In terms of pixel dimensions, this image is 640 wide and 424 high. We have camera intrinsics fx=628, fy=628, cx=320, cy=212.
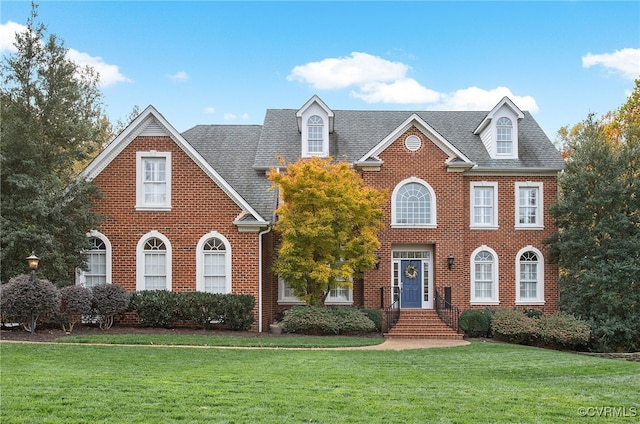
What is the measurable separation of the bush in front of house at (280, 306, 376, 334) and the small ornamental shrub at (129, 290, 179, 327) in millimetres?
3543

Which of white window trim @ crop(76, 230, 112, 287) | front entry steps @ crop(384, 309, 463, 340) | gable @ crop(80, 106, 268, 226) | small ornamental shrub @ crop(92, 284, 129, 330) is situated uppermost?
gable @ crop(80, 106, 268, 226)

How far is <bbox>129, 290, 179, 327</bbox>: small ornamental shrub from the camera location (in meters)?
19.7

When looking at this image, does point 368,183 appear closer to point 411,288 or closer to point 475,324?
point 411,288

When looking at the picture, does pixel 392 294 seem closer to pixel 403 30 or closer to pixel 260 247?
pixel 260 247

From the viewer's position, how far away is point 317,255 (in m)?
21.1

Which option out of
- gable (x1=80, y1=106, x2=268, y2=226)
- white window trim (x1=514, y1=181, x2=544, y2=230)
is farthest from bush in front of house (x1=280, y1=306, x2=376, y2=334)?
white window trim (x1=514, y1=181, x2=544, y2=230)

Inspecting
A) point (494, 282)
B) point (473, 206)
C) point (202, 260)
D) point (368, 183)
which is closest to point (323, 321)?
point (202, 260)

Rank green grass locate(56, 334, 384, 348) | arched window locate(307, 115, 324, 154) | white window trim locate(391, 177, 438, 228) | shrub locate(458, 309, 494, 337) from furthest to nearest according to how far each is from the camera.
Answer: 1. arched window locate(307, 115, 324, 154)
2. white window trim locate(391, 177, 438, 228)
3. shrub locate(458, 309, 494, 337)
4. green grass locate(56, 334, 384, 348)

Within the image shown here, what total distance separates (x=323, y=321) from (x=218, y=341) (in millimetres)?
4179

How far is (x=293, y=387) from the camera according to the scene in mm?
10148

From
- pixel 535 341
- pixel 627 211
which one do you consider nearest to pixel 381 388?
pixel 535 341

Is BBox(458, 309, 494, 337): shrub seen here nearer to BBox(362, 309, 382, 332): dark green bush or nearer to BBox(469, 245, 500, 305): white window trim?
BBox(469, 245, 500, 305): white window trim

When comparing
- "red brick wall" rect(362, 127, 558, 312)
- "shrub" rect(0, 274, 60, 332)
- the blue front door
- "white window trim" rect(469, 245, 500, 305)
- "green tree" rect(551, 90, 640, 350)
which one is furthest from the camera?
"white window trim" rect(469, 245, 500, 305)

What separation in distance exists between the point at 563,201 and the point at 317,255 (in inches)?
381
